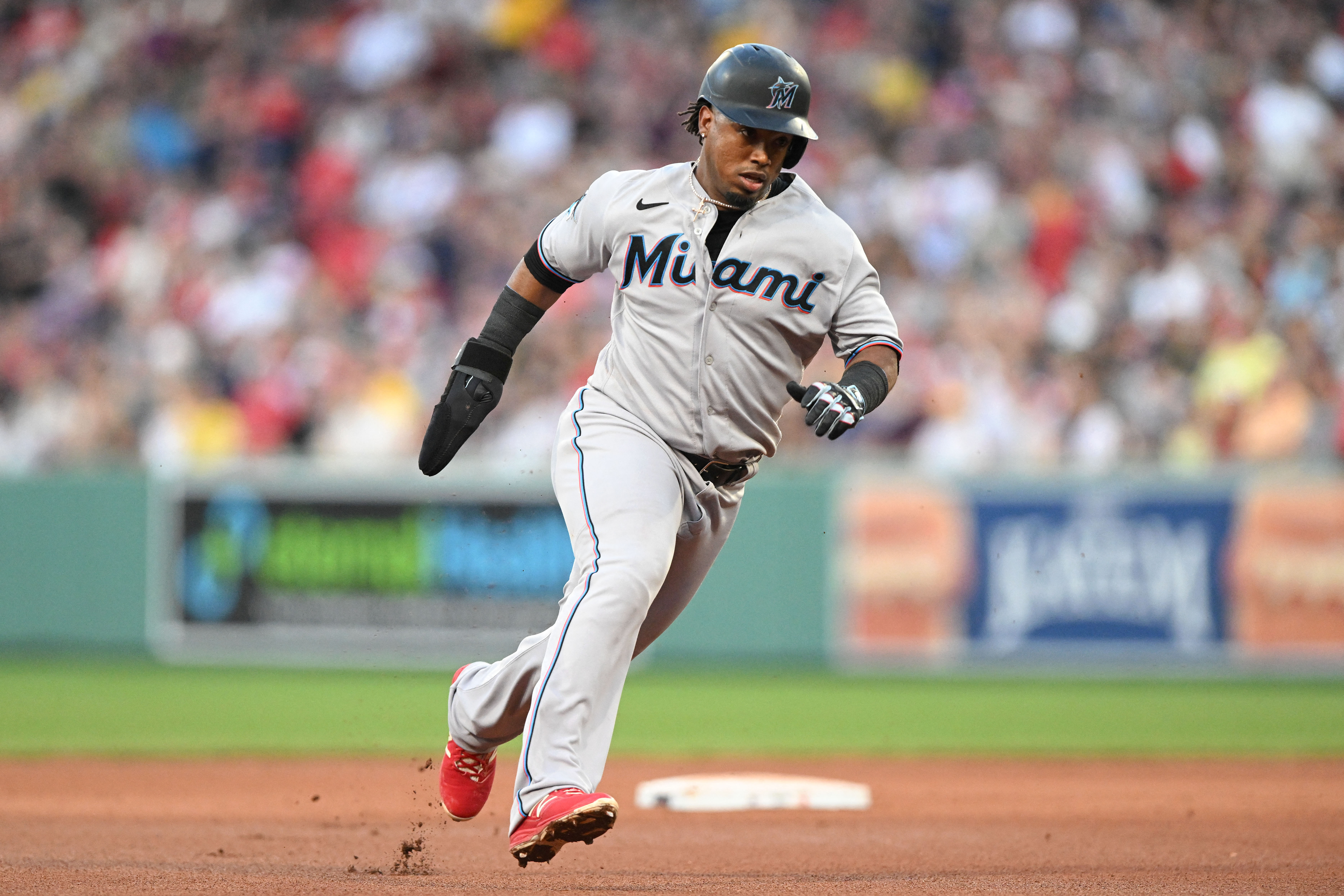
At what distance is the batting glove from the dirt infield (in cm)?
121

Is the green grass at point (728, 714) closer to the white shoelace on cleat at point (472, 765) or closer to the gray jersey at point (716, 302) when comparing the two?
the white shoelace on cleat at point (472, 765)

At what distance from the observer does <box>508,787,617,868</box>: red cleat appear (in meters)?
4.07

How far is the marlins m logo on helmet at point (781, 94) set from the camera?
178 inches

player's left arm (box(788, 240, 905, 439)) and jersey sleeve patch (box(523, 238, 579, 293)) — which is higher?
jersey sleeve patch (box(523, 238, 579, 293))

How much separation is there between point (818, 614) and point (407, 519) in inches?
112

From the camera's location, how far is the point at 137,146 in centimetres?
1544

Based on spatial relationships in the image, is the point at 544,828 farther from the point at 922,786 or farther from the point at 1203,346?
the point at 1203,346

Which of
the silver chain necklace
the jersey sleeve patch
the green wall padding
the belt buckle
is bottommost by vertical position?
the green wall padding

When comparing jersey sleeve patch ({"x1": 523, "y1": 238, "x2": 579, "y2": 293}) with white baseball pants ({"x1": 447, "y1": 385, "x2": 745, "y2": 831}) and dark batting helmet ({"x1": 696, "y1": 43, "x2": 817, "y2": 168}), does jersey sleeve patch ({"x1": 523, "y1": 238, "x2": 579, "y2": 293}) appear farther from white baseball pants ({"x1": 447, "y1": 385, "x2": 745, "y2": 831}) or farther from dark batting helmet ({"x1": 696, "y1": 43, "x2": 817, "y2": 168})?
dark batting helmet ({"x1": 696, "y1": 43, "x2": 817, "y2": 168})

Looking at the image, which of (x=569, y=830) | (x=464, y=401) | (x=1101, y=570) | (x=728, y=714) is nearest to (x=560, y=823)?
(x=569, y=830)

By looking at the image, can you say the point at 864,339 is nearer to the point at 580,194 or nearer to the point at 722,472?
the point at 722,472

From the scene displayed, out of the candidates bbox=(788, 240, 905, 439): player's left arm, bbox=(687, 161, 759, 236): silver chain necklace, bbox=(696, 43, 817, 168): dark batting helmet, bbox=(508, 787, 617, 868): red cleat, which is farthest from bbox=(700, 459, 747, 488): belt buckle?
bbox=(508, 787, 617, 868): red cleat

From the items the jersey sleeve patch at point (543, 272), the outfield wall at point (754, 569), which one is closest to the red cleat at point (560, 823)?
the jersey sleeve patch at point (543, 272)

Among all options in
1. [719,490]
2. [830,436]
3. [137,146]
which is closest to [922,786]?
[719,490]
